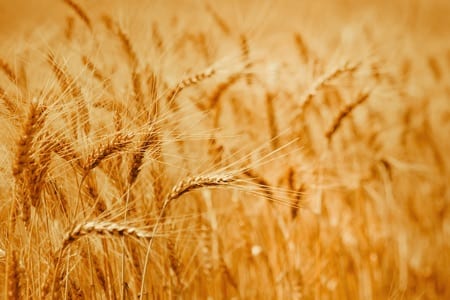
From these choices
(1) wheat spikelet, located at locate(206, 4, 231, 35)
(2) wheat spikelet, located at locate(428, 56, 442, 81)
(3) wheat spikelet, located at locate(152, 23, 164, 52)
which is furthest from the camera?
(2) wheat spikelet, located at locate(428, 56, 442, 81)

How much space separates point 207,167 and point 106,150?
0.71 meters

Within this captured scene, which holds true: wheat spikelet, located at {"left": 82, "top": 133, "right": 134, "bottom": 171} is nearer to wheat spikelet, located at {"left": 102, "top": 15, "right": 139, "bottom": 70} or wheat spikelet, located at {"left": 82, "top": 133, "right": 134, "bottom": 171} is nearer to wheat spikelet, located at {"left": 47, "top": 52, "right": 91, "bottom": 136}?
wheat spikelet, located at {"left": 47, "top": 52, "right": 91, "bottom": 136}

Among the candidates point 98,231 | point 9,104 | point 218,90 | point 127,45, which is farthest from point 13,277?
point 218,90

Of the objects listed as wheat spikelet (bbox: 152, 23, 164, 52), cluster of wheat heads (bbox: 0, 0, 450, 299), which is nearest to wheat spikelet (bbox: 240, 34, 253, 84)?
cluster of wheat heads (bbox: 0, 0, 450, 299)

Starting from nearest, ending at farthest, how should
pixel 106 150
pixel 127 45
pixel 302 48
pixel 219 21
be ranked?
pixel 106 150 → pixel 127 45 → pixel 302 48 → pixel 219 21

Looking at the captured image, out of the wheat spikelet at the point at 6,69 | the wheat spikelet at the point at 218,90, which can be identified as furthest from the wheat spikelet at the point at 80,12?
the wheat spikelet at the point at 218,90

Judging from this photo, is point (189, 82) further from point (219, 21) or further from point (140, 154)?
point (219, 21)

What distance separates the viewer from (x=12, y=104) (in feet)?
3.83

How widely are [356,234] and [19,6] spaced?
400cm

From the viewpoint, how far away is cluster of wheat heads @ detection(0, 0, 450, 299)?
1.10 meters

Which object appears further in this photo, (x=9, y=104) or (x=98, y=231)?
(x=9, y=104)

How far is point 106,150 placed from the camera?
3.50 ft

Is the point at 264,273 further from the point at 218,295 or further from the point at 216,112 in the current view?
the point at 216,112

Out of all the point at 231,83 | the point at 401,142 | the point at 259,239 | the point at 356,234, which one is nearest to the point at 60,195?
the point at 231,83
